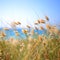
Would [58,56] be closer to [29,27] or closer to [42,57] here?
[42,57]

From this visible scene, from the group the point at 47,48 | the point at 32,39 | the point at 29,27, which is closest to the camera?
the point at 47,48

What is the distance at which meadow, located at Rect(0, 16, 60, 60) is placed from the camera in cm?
271

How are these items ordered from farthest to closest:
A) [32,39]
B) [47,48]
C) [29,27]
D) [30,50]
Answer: [29,27] < [32,39] < [47,48] < [30,50]

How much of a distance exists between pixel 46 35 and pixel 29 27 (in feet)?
0.85

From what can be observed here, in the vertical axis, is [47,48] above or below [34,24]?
below

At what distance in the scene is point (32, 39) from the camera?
10.1 ft

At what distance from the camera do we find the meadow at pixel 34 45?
2.71 meters

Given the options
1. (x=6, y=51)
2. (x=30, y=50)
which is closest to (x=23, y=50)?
(x=30, y=50)

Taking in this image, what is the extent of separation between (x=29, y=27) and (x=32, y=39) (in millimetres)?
260

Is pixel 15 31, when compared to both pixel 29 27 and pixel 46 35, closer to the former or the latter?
pixel 29 27

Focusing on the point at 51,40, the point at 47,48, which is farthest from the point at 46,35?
the point at 47,48

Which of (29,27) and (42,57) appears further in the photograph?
(29,27)

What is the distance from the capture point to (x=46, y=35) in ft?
10.4

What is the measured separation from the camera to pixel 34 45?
9.15 feet
